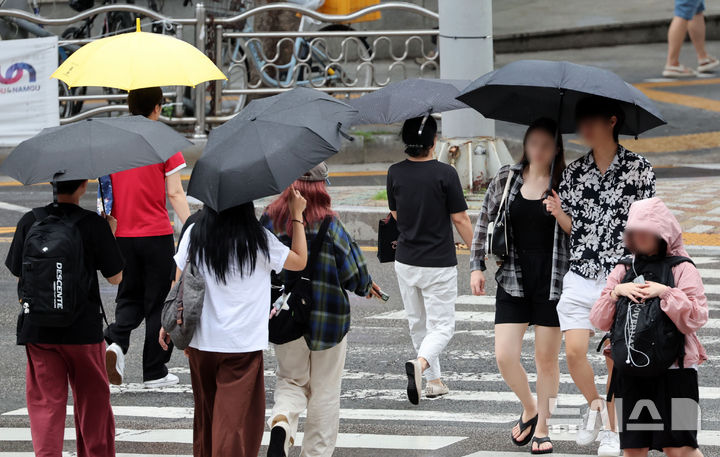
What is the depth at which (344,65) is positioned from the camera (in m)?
16.0

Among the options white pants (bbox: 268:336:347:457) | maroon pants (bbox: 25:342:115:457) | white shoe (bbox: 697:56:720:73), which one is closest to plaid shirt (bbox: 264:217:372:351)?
white pants (bbox: 268:336:347:457)

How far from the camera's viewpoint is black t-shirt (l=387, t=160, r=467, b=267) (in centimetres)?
704

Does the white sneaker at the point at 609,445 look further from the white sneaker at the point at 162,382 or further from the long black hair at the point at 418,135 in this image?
the white sneaker at the point at 162,382

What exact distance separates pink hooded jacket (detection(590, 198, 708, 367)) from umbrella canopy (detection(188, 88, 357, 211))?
1316 millimetres

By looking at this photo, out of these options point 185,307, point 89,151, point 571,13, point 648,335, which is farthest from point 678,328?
point 571,13

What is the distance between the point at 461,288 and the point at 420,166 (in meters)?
3.36

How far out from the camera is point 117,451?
626 centimetres

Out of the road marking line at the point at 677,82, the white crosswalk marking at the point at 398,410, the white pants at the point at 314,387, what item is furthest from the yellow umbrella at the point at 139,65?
the road marking line at the point at 677,82

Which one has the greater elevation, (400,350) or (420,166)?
(420,166)

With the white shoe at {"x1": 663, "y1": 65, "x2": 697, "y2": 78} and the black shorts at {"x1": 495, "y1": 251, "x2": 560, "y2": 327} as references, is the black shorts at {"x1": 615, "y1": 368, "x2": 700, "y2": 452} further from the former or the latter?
the white shoe at {"x1": 663, "y1": 65, "x2": 697, "y2": 78}

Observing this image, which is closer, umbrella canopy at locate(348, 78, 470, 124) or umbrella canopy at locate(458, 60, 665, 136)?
umbrella canopy at locate(458, 60, 665, 136)

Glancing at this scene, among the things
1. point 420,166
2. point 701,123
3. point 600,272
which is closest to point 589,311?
point 600,272

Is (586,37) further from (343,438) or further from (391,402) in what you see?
(343,438)

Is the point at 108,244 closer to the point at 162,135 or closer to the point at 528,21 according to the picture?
the point at 162,135
